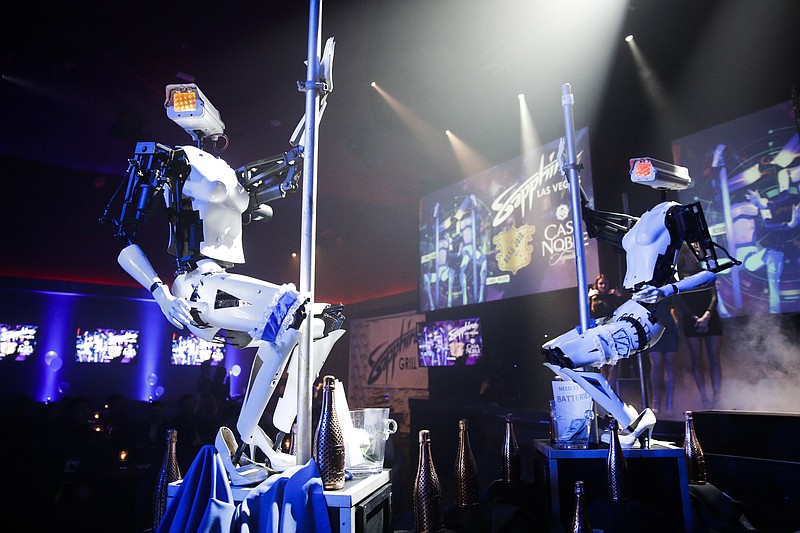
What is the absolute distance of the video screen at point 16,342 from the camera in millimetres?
8227

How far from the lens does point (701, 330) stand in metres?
4.97

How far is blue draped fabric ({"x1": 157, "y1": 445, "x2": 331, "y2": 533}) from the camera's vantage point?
4.12 feet

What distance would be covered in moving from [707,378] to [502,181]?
3.55 m

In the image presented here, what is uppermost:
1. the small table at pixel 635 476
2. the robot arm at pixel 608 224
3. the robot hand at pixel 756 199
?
the robot hand at pixel 756 199

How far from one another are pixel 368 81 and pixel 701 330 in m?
4.62

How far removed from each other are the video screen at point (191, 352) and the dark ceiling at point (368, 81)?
2.12 meters

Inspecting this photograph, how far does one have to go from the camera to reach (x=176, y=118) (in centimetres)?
211

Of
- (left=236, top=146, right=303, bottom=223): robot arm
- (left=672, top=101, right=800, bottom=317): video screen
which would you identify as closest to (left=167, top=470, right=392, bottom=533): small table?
(left=236, top=146, right=303, bottom=223): robot arm

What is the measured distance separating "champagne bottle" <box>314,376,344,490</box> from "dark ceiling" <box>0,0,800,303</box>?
4.10 metres

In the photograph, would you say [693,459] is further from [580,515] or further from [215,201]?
[215,201]

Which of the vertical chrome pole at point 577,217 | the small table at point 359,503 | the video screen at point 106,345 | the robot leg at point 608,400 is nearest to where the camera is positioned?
the small table at point 359,503

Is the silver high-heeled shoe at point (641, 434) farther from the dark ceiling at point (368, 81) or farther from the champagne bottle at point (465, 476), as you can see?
the dark ceiling at point (368, 81)

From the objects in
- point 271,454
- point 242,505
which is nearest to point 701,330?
point 271,454

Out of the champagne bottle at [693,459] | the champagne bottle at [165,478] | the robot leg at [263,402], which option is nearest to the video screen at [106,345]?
the champagne bottle at [165,478]
